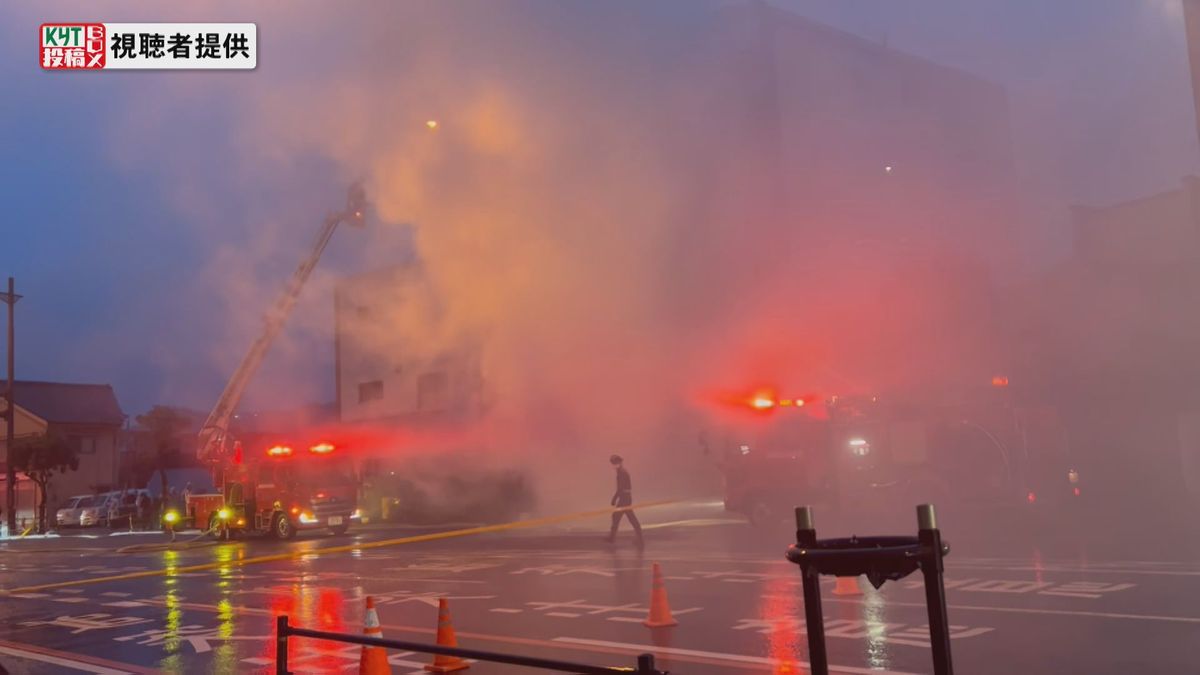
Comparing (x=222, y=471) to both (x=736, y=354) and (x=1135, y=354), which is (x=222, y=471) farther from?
(x=1135, y=354)

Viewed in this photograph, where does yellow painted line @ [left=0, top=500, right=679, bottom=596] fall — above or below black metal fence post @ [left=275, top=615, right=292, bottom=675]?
below

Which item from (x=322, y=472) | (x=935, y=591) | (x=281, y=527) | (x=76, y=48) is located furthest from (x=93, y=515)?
(x=935, y=591)

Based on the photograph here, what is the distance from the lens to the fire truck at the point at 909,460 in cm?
1446

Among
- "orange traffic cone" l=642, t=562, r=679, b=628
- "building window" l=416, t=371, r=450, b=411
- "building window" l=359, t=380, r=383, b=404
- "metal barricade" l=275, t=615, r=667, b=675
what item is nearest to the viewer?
"metal barricade" l=275, t=615, r=667, b=675

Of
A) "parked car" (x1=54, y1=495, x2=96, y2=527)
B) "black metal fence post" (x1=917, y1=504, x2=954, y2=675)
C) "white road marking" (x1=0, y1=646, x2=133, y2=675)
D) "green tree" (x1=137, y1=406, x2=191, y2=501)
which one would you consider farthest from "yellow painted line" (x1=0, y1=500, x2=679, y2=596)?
"green tree" (x1=137, y1=406, x2=191, y2=501)

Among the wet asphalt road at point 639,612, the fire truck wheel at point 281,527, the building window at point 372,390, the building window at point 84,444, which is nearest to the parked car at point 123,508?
the building window at point 84,444

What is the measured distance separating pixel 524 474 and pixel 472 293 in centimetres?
729

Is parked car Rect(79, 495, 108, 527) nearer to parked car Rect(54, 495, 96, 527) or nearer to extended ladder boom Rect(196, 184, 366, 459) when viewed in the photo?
parked car Rect(54, 495, 96, 527)

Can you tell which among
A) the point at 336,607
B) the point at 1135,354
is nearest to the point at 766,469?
the point at 1135,354

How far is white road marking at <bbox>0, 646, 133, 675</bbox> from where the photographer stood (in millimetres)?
6879

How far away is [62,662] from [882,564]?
731 centimetres

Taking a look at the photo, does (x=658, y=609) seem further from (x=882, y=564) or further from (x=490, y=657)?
(x=882, y=564)

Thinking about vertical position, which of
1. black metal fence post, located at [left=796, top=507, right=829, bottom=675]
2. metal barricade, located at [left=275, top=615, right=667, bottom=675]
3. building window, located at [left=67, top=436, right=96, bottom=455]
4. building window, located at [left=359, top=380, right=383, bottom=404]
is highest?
building window, located at [left=67, top=436, right=96, bottom=455]

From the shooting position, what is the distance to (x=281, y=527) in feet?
68.4
